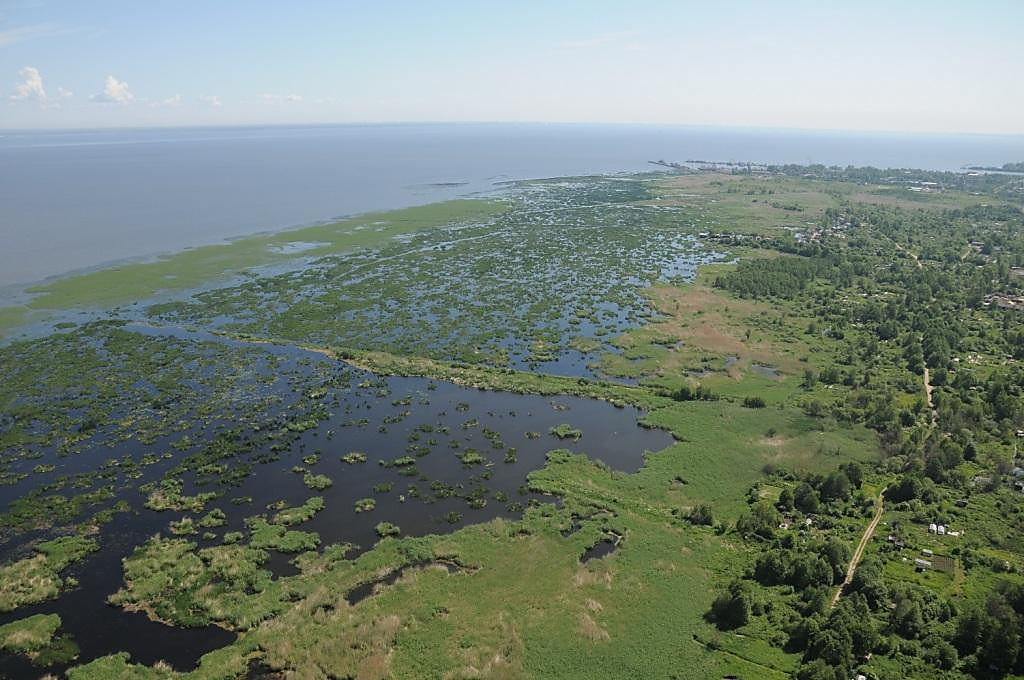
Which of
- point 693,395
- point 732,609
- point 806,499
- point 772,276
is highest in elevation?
point 772,276

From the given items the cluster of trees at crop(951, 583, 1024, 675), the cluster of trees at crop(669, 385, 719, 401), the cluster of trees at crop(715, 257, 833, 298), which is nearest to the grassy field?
the cluster of trees at crop(669, 385, 719, 401)

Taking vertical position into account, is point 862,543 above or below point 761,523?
below

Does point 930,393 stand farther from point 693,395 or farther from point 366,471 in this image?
point 366,471

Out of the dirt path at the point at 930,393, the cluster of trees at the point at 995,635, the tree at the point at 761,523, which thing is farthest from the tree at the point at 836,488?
the dirt path at the point at 930,393

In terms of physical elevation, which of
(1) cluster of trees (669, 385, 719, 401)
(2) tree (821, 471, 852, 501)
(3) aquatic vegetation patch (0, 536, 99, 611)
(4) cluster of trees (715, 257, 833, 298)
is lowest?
(3) aquatic vegetation patch (0, 536, 99, 611)

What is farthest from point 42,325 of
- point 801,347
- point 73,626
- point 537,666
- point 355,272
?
point 801,347

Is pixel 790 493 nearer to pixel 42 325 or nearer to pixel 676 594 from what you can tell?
pixel 676 594

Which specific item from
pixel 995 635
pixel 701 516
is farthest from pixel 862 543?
pixel 701 516

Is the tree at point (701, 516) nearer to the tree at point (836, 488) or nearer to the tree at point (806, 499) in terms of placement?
the tree at point (806, 499)

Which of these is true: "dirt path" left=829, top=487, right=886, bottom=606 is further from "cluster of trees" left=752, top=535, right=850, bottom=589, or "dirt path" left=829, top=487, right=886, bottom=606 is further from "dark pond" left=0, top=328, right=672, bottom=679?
"dark pond" left=0, top=328, right=672, bottom=679
